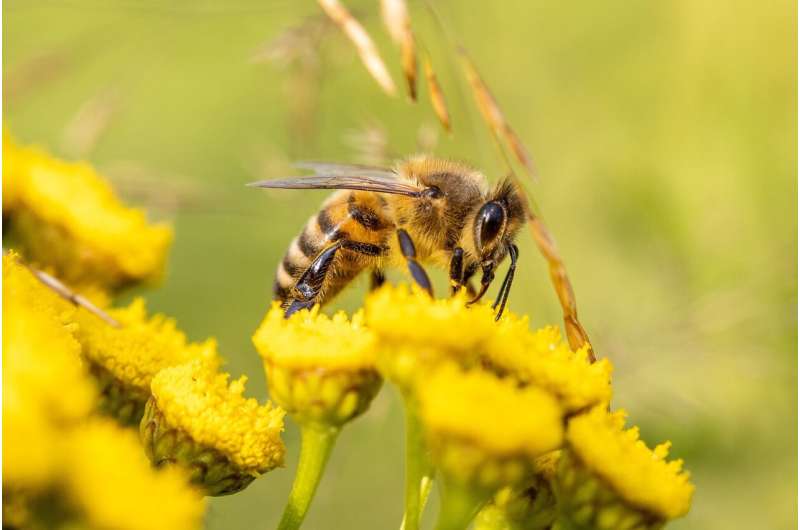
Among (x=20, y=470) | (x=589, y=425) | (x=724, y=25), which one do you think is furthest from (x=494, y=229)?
(x=724, y=25)

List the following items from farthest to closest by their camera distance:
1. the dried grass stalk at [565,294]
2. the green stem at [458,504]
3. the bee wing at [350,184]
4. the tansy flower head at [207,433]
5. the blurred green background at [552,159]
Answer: the blurred green background at [552,159], the bee wing at [350,184], the dried grass stalk at [565,294], the tansy flower head at [207,433], the green stem at [458,504]

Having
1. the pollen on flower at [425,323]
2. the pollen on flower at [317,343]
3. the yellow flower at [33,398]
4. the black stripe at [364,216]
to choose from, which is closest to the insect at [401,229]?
the black stripe at [364,216]

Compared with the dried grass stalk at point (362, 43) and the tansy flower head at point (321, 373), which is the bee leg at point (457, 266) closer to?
the dried grass stalk at point (362, 43)

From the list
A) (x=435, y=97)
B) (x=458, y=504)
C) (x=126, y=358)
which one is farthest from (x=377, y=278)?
(x=458, y=504)

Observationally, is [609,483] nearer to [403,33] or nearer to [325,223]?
[403,33]

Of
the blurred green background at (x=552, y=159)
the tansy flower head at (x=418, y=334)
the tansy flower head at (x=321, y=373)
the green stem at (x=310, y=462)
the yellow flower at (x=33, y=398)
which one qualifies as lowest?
the blurred green background at (x=552, y=159)

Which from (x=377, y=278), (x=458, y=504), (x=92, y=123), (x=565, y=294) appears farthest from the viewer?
(x=92, y=123)
